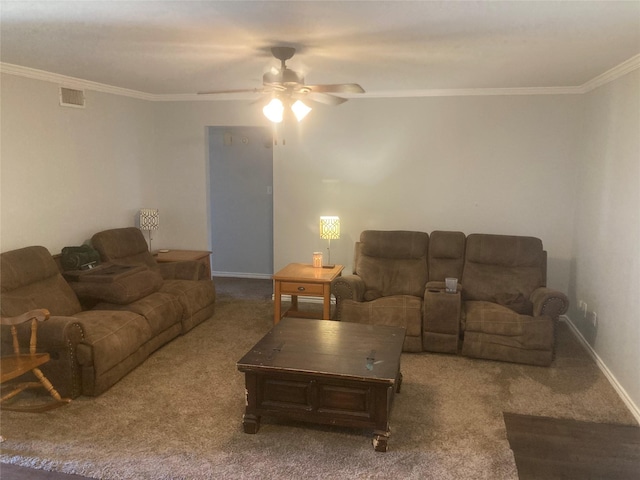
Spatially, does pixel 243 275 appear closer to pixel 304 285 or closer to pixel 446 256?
pixel 304 285

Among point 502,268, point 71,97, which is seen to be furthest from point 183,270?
point 502,268

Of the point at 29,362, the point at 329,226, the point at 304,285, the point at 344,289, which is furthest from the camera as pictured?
the point at 329,226

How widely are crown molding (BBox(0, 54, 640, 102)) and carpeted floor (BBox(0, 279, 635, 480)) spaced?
226 centimetres

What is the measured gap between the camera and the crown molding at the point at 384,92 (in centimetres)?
387

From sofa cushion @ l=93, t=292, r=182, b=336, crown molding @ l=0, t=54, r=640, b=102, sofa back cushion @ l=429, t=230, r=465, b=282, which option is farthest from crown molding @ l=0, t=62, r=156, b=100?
sofa back cushion @ l=429, t=230, r=465, b=282

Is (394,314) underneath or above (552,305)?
underneath

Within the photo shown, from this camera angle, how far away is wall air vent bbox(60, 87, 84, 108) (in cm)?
440

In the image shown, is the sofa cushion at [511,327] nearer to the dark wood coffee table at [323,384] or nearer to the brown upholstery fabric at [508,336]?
the brown upholstery fabric at [508,336]

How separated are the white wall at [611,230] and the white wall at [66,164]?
4.53m

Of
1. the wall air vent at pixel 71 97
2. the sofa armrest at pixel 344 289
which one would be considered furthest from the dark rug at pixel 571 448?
the wall air vent at pixel 71 97

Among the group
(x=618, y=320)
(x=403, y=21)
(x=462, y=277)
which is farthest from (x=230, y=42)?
(x=618, y=320)

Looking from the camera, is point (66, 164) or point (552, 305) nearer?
point (552, 305)

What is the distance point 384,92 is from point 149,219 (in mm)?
2817

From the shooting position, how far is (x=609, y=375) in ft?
12.0
